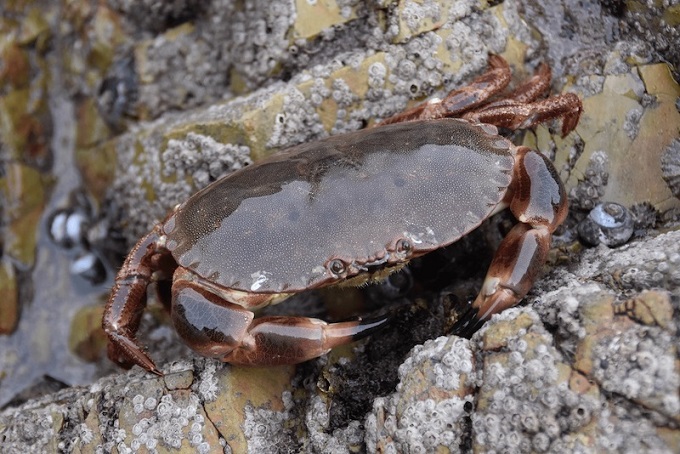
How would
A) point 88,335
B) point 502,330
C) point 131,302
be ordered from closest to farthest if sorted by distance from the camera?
point 502,330
point 131,302
point 88,335

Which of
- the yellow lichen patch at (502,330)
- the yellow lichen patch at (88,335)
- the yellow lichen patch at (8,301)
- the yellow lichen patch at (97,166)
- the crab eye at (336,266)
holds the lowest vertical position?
the yellow lichen patch at (88,335)

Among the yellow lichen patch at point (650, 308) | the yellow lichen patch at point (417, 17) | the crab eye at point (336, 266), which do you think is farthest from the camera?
the yellow lichen patch at point (417, 17)

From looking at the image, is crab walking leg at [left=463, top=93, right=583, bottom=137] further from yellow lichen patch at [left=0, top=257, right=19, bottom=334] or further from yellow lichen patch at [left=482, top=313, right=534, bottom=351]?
yellow lichen patch at [left=0, top=257, right=19, bottom=334]

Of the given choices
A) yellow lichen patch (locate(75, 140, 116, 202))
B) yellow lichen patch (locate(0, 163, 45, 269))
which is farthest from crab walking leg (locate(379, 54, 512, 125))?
yellow lichen patch (locate(0, 163, 45, 269))

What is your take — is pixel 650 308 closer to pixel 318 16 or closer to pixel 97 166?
pixel 318 16

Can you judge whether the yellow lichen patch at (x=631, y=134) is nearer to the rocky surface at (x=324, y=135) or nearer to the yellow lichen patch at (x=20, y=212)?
the rocky surface at (x=324, y=135)

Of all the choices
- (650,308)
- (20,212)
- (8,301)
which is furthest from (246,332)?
(20,212)

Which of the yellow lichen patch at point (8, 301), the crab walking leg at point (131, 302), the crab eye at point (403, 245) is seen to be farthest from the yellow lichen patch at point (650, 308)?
the yellow lichen patch at point (8, 301)
